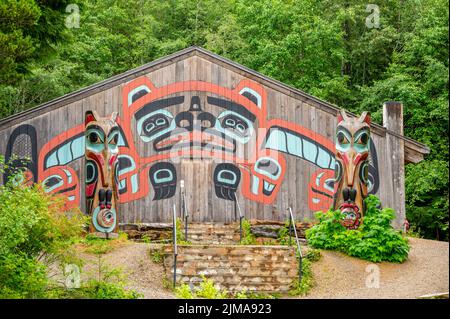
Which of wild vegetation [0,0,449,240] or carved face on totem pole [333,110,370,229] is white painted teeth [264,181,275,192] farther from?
wild vegetation [0,0,449,240]

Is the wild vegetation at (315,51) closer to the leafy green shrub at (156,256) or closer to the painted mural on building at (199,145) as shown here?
the painted mural on building at (199,145)

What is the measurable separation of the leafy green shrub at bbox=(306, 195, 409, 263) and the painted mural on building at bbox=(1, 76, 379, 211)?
415cm

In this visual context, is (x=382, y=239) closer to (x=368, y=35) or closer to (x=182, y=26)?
(x=368, y=35)

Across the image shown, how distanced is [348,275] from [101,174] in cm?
684

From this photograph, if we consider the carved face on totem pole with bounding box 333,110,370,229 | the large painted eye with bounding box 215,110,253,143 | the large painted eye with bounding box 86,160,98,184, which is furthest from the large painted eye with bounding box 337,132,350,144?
the large painted eye with bounding box 86,160,98,184

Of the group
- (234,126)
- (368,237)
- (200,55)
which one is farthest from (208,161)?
(368,237)

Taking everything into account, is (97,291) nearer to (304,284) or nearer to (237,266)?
(237,266)

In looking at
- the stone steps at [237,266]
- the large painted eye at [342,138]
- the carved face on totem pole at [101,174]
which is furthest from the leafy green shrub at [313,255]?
the carved face on totem pole at [101,174]

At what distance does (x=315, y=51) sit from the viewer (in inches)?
1506

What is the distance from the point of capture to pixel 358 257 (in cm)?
1856

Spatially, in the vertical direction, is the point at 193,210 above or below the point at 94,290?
above
